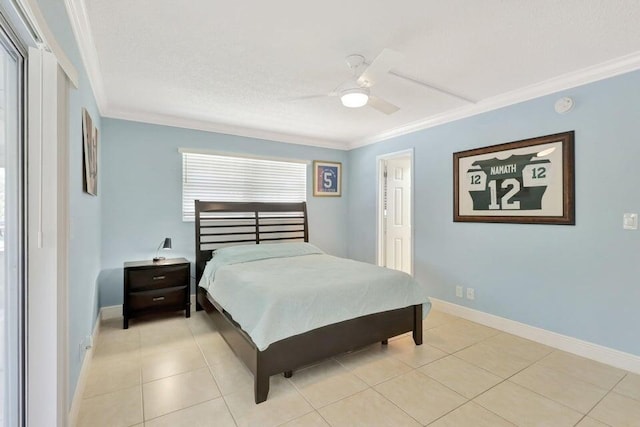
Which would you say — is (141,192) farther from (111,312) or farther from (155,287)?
(111,312)

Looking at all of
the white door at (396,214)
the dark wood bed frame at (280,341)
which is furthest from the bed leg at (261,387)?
the white door at (396,214)

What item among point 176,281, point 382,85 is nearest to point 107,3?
point 382,85

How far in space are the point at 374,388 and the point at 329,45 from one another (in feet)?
8.13

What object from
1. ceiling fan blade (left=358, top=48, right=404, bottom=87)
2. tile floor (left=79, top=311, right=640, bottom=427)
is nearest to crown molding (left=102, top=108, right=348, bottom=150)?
tile floor (left=79, top=311, right=640, bottom=427)

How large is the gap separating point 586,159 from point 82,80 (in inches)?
161

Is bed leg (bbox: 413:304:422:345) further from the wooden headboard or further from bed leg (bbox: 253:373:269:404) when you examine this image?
the wooden headboard

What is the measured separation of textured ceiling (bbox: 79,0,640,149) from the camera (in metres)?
1.78

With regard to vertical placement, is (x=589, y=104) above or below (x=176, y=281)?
above

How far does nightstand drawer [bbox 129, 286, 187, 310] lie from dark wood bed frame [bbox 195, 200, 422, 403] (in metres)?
0.26

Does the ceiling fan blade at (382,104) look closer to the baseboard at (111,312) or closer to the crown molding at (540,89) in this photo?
the crown molding at (540,89)

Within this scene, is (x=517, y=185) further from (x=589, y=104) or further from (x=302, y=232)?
(x=302, y=232)

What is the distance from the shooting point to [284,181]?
184 inches

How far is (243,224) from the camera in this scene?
4.23 metres

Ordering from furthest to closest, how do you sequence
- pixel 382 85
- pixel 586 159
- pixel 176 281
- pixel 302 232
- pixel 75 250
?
pixel 302 232 < pixel 176 281 < pixel 382 85 < pixel 586 159 < pixel 75 250
